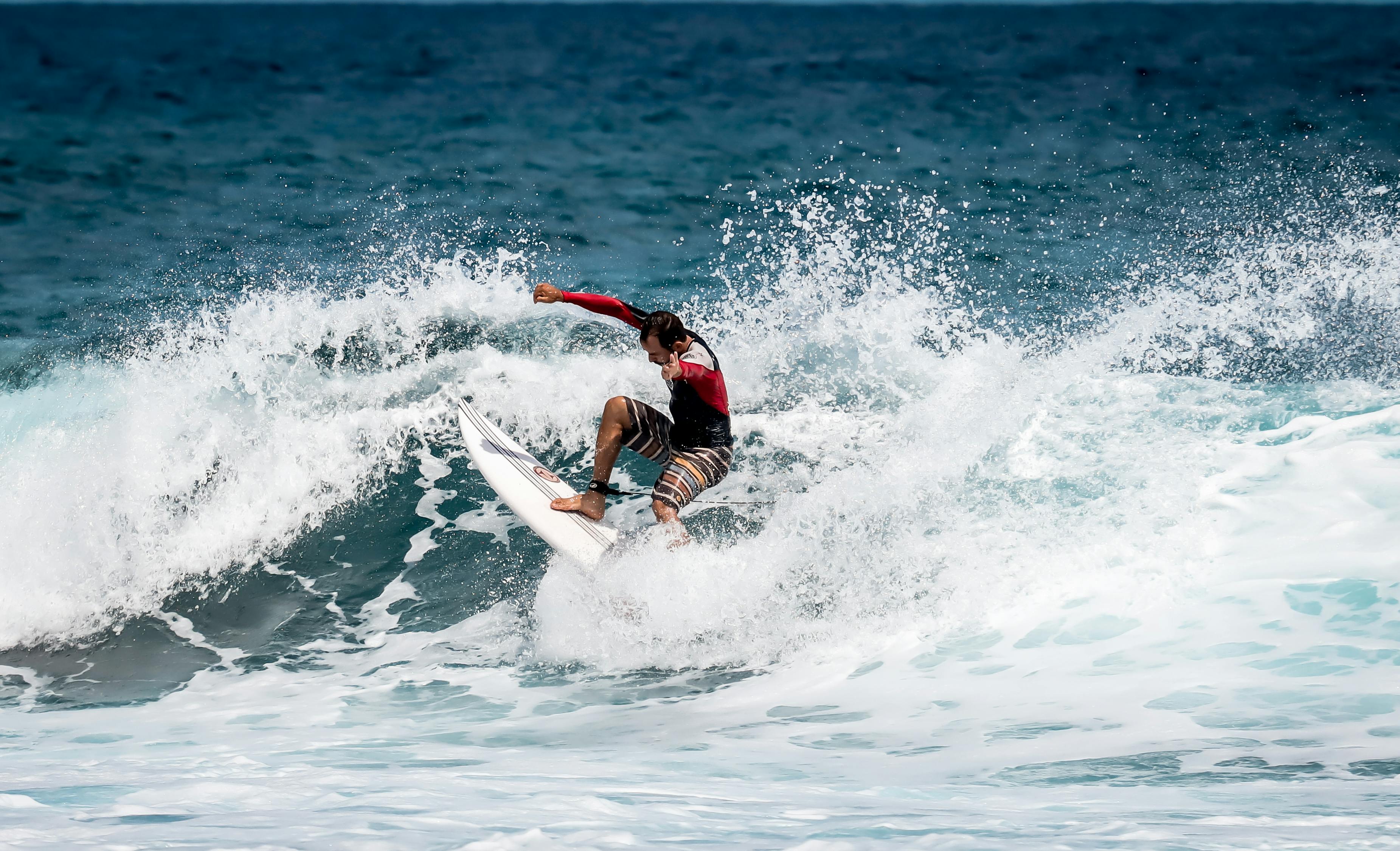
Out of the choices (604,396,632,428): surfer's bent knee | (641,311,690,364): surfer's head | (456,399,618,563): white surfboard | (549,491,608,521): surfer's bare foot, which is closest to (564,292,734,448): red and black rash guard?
(641,311,690,364): surfer's head

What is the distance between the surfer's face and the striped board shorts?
17.9 inches

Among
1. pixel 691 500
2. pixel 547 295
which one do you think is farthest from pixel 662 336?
pixel 691 500

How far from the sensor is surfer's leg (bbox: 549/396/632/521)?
7.06m

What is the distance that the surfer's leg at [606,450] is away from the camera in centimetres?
706

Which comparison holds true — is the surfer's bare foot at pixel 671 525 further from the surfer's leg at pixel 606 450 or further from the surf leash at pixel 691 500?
the surfer's leg at pixel 606 450

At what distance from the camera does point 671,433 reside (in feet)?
23.8

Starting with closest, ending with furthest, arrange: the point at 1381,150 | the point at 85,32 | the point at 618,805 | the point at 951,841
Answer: the point at 951,841
the point at 618,805
the point at 1381,150
the point at 85,32

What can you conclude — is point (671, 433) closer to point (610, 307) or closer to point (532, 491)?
point (610, 307)

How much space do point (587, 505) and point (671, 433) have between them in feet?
2.48

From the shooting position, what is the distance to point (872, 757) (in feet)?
18.1

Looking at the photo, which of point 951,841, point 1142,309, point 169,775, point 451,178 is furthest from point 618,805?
point 451,178

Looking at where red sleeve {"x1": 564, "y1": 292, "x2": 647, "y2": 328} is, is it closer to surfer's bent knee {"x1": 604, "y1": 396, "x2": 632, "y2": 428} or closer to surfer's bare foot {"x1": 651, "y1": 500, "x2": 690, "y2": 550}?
surfer's bent knee {"x1": 604, "y1": 396, "x2": 632, "y2": 428}

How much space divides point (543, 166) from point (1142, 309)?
14.0 meters

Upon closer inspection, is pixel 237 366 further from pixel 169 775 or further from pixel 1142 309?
pixel 1142 309
